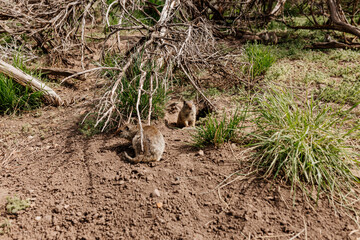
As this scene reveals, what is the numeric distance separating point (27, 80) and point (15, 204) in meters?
2.16

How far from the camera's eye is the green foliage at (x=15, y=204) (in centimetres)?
244

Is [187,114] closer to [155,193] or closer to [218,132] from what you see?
[218,132]

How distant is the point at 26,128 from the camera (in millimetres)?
3666

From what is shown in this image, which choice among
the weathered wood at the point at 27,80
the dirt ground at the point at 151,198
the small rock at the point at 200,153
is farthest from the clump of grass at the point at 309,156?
the weathered wood at the point at 27,80

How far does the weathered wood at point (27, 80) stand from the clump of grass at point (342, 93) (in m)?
4.26

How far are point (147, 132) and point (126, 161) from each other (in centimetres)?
45

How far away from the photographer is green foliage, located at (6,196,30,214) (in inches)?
96.2

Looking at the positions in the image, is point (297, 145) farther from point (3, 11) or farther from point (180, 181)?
point (3, 11)

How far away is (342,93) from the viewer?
3980 millimetres

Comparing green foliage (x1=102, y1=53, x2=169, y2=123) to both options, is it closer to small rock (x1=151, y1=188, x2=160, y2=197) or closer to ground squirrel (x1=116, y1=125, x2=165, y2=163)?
ground squirrel (x1=116, y1=125, x2=165, y2=163)

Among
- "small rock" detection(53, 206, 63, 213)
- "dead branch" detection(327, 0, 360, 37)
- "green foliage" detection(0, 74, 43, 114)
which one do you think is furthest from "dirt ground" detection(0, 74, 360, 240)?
"dead branch" detection(327, 0, 360, 37)

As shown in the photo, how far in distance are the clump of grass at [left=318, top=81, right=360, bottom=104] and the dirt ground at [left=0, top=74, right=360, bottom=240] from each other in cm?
204

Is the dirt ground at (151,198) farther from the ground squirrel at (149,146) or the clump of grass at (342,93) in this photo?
the clump of grass at (342,93)

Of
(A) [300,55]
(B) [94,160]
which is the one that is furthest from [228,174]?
(A) [300,55]
